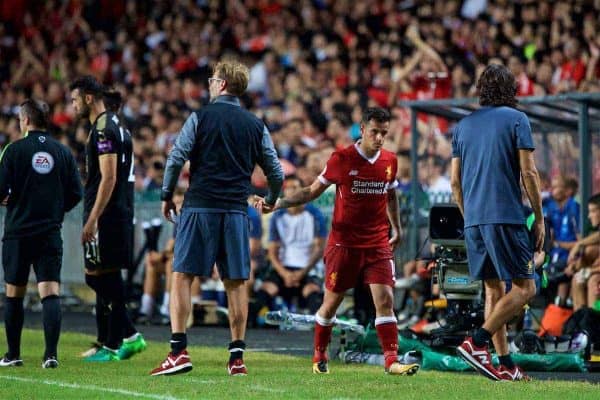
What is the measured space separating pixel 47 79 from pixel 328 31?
7144 mm

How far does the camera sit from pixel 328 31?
83.7ft

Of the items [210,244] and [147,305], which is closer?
[210,244]

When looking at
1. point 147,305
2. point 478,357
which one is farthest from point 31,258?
point 147,305

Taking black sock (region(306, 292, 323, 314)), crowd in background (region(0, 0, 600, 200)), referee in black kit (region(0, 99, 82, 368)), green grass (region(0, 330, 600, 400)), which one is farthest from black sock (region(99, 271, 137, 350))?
crowd in background (region(0, 0, 600, 200))

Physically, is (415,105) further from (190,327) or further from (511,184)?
(511,184)

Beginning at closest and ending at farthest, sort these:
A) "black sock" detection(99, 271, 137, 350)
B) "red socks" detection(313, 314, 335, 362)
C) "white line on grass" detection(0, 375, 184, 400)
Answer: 1. "white line on grass" detection(0, 375, 184, 400)
2. "red socks" detection(313, 314, 335, 362)
3. "black sock" detection(99, 271, 137, 350)

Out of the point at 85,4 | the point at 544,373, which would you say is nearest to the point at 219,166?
the point at 544,373

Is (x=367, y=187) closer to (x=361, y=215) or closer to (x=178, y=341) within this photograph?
(x=361, y=215)

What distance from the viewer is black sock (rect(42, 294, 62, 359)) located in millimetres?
11195

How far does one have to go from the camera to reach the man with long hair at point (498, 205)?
9820mm

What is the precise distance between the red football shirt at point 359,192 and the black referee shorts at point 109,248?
2083mm

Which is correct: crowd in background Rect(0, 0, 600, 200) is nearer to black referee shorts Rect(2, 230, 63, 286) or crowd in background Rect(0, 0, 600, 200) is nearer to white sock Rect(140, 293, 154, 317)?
white sock Rect(140, 293, 154, 317)

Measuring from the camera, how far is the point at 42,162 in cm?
1135

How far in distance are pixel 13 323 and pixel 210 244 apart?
2046mm
